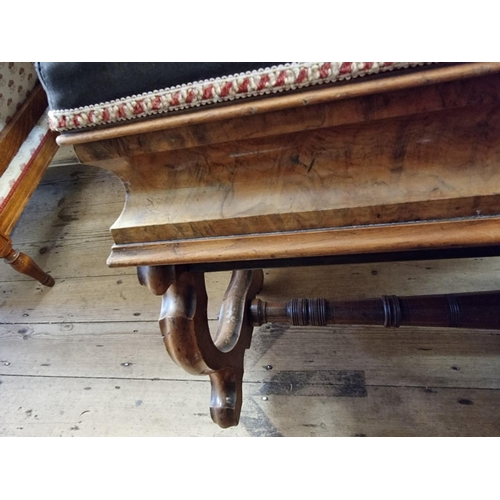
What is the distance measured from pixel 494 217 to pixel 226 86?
214mm

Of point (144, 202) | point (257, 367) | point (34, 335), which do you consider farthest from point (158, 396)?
point (144, 202)

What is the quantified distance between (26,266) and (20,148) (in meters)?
0.29

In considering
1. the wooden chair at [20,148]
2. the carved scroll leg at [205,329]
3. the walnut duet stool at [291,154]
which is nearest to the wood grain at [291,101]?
the walnut duet stool at [291,154]

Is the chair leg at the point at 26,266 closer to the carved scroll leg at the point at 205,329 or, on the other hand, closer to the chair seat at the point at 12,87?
the chair seat at the point at 12,87

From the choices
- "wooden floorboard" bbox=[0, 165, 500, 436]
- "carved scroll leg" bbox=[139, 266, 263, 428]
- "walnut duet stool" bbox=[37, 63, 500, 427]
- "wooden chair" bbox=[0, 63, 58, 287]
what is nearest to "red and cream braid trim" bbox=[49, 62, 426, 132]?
"walnut duet stool" bbox=[37, 63, 500, 427]

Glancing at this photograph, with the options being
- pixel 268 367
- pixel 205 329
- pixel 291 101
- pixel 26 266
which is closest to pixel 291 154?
pixel 291 101

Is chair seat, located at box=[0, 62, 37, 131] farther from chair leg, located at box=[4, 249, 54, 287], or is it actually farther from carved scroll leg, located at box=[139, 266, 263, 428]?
carved scroll leg, located at box=[139, 266, 263, 428]

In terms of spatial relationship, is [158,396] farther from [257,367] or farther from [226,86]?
[226,86]

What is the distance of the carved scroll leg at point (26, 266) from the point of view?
3.17 ft

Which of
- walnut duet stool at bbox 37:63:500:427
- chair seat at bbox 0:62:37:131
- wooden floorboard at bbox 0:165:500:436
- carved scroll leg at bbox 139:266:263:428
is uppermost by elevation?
walnut duet stool at bbox 37:63:500:427

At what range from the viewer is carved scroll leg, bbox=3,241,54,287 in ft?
3.17

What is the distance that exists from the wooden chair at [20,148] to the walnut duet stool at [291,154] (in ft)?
2.31

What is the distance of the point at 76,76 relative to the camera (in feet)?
1.00

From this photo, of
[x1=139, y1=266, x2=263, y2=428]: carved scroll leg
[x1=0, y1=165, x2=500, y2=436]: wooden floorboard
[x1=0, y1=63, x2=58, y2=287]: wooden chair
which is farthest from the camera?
[x1=0, y1=63, x2=58, y2=287]: wooden chair
